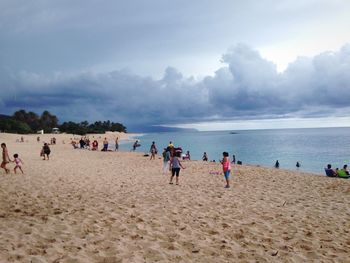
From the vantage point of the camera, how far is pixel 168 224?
7.41 meters

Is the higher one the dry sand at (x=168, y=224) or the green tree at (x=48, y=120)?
the green tree at (x=48, y=120)

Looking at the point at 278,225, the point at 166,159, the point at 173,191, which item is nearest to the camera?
the point at 278,225

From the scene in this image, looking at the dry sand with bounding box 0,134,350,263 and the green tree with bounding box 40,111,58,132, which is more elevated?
the green tree with bounding box 40,111,58,132

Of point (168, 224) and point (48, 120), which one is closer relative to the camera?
point (168, 224)

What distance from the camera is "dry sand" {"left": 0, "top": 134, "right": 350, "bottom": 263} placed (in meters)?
5.57

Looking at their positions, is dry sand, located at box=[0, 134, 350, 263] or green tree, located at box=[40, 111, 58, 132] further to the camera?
green tree, located at box=[40, 111, 58, 132]

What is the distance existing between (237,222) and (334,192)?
24.7ft

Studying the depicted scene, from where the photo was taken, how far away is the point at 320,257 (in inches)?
224

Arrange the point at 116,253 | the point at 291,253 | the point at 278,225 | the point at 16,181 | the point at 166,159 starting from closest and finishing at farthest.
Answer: the point at 116,253 → the point at 291,253 → the point at 278,225 → the point at 16,181 → the point at 166,159

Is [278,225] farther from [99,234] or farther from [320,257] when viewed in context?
[99,234]

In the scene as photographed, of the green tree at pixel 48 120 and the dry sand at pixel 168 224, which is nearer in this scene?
the dry sand at pixel 168 224

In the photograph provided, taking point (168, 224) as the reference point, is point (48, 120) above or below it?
above

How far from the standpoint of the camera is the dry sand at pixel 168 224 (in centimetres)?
557

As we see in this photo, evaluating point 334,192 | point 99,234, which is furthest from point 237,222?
point 334,192
